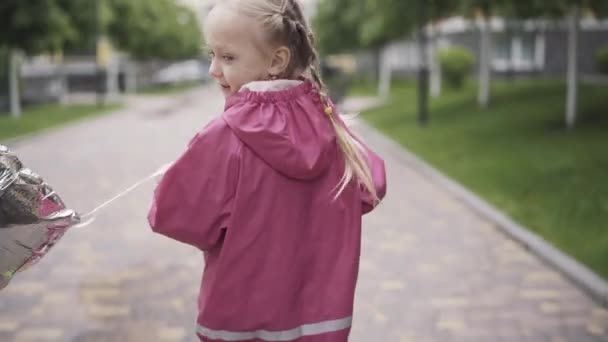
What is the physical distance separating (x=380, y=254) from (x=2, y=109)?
19699mm

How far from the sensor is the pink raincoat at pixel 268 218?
6.57 ft

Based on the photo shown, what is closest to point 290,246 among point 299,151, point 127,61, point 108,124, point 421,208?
point 299,151

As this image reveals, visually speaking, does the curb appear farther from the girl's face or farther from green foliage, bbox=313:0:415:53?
green foliage, bbox=313:0:415:53

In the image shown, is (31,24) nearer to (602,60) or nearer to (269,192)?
(602,60)

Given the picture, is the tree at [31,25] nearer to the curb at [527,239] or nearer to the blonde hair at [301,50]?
the curb at [527,239]

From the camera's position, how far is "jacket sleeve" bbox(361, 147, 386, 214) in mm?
2240

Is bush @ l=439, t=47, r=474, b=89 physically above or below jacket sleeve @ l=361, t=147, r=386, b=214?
below

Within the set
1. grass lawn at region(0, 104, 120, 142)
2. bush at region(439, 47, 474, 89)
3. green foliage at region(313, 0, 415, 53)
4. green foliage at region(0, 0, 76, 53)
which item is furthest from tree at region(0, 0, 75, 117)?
bush at region(439, 47, 474, 89)

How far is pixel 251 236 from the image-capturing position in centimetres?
206

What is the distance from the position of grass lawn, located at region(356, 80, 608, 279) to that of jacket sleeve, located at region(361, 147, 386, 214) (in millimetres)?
3620

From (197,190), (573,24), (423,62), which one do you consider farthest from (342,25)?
(197,190)

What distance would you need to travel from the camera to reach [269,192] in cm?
206

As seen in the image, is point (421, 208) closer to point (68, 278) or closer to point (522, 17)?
point (68, 278)

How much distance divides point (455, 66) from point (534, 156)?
51.3ft
